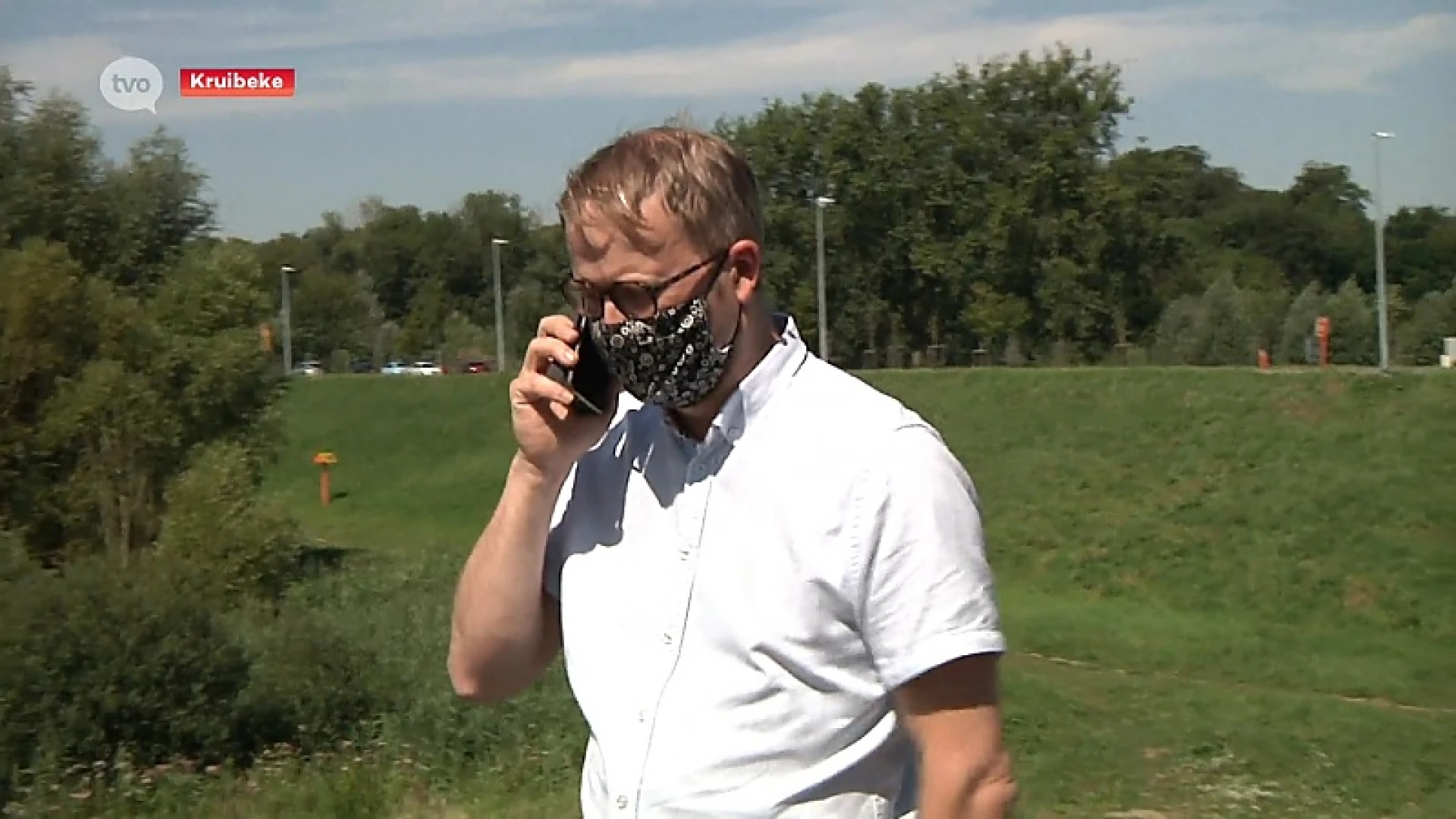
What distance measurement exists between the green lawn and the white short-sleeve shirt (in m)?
6.23

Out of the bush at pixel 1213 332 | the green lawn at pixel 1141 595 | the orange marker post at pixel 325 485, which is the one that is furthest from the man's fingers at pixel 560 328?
the bush at pixel 1213 332

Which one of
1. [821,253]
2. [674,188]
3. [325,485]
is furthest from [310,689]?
[325,485]

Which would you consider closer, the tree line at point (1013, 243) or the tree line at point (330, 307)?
the tree line at point (330, 307)

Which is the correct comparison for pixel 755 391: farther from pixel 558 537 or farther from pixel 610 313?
pixel 558 537

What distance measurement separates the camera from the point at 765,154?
36125 millimetres

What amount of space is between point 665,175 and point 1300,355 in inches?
1702

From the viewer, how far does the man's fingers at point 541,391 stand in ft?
7.98

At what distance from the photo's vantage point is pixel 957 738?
215 centimetres

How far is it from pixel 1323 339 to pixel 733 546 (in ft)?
122

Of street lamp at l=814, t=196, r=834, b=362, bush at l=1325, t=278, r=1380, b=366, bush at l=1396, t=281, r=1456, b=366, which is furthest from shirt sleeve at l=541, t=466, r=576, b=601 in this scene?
bush at l=1325, t=278, r=1380, b=366

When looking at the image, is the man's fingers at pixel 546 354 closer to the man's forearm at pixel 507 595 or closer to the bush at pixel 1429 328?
the man's forearm at pixel 507 595

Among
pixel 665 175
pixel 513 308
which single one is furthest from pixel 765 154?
pixel 665 175

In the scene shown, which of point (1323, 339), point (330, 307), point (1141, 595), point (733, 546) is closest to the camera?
point (733, 546)

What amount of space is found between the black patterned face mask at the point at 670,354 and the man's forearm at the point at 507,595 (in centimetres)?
22
